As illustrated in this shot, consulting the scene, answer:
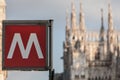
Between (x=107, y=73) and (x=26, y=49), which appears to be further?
(x=107, y=73)

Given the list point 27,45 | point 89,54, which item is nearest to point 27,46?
point 27,45

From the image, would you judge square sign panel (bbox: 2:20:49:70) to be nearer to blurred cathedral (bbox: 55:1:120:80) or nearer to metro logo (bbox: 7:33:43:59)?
metro logo (bbox: 7:33:43:59)

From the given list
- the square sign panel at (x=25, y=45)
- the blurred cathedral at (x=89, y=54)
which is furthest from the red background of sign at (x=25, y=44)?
the blurred cathedral at (x=89, y=54)

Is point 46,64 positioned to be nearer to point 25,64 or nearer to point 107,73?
point 25,64

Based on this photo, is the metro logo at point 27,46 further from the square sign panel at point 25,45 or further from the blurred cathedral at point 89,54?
the blurred cathedral at point 89,54

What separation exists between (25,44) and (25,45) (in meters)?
0.02

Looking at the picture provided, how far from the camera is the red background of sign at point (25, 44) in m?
9.31

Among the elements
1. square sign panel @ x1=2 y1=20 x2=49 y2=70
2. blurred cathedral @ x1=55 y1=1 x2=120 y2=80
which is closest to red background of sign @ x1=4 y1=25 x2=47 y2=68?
square sign panel @ x1=2 y1=20 x2=49 y2=70

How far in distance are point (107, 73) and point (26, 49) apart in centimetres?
17714

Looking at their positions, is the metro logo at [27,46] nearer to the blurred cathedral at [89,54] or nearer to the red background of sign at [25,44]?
the red background of sign at [25,44]

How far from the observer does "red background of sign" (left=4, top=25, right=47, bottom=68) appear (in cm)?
931

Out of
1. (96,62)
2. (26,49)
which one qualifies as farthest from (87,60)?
(26,49)

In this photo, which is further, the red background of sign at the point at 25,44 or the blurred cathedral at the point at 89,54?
the blurred cathedral at the point at 89,54

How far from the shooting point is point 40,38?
9.34 metres
